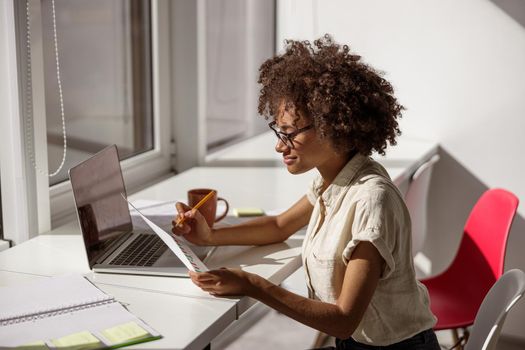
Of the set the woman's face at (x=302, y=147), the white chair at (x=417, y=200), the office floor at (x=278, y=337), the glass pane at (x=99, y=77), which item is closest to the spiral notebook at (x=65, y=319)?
the woman's face at (x=302, y=147)

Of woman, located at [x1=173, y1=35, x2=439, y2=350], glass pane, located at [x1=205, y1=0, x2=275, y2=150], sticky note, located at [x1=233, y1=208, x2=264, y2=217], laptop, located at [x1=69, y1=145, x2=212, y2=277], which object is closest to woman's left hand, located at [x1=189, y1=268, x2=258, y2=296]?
Answer: woman, located at [x1=173, y1=35, x2=439, y2=350]

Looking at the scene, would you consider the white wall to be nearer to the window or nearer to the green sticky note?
the window

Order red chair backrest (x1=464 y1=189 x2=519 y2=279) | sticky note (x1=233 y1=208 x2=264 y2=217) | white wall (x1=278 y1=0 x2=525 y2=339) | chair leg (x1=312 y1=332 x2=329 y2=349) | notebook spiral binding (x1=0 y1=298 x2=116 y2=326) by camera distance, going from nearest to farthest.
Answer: notebook spiral binding (x1=0 y1=298 x2=116 y2=326) < sticky note (x1=233 y1=208 x2=264 y2=217) < red chair backrest (x1=464 y1=189 x2=519 y2=279) < chair leg (x1=312 y1=332 x2=329 y2=349) < white wall (x1=278 y1=0 x2=525 y2=339)

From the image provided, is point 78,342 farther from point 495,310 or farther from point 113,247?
point 495,310

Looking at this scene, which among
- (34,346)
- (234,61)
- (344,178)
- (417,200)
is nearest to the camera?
(34,346)

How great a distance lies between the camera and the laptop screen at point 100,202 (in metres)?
1.74

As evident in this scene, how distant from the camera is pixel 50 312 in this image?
147cm

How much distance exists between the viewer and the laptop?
1733mm

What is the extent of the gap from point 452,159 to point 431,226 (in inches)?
13.0

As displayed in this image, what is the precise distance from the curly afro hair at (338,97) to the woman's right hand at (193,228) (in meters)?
0.35

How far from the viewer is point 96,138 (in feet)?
9.15

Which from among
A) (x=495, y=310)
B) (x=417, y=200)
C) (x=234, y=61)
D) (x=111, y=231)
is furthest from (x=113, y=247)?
(x=234, y=61)

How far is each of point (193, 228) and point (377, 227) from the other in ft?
1.78

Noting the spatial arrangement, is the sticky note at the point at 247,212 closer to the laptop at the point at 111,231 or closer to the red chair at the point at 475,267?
the laptop at the point at 111,231
